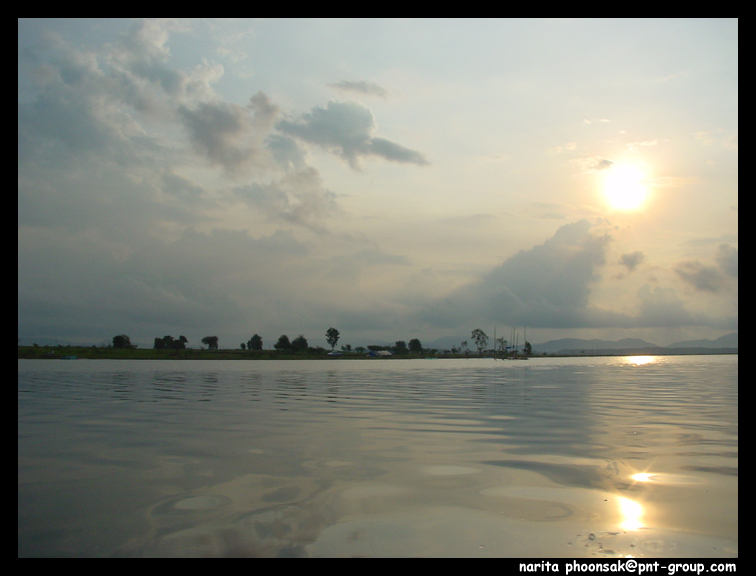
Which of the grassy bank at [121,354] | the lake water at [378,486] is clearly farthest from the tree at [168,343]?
the lake water at [378,486]

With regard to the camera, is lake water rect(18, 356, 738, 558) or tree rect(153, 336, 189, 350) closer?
lake water rect(18, 356, 738, 558)

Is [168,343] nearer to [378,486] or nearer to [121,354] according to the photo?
[121,354]

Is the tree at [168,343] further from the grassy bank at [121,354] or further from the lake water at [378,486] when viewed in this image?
the lake water at [378,486]

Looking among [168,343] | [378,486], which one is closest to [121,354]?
[168,343]

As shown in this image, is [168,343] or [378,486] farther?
[168,343]

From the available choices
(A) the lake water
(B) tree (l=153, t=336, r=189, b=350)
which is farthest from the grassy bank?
(A) the lake water

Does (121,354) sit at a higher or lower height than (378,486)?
lower

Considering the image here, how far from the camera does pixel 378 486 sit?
436 inches

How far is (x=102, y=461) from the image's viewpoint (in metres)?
13.6

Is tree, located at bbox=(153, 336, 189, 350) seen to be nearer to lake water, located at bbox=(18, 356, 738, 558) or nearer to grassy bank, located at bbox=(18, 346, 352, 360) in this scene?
grassy bank, located at bbox=(18, 346, 352, 360)

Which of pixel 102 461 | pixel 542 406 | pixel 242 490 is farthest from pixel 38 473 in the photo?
pixel 542 406

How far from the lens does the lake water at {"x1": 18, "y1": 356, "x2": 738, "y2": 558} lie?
8031 mm
